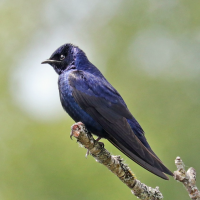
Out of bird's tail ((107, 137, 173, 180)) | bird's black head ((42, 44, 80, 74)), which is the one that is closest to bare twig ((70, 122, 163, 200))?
bird's tail ((107, 137, 173, 180))

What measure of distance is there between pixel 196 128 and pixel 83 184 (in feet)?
7.66

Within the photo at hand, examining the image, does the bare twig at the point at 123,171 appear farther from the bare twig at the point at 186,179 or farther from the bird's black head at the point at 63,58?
the bird's black head at the point at 63,58

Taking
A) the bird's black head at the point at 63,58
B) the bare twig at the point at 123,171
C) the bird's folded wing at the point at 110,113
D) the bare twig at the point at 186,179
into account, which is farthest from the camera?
the bird's black head at the point at 63,58

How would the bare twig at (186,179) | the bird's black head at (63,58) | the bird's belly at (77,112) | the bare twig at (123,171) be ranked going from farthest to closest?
1. the bird's black head at (63,58)
2. the bird's belly at (77,112)
3. the bare twig at (123,171)
4. the bare twig at (186,179)

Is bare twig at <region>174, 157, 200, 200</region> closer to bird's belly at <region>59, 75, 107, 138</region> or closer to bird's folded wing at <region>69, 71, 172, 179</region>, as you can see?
bird's folded wing at <region>69, 71, 172, 179</region>

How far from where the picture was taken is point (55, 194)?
6.82 meters

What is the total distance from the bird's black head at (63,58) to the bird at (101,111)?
0.28m

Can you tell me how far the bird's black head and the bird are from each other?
28cm

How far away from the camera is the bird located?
12.8 ft

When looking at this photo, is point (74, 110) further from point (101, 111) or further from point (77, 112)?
point (101, 111)

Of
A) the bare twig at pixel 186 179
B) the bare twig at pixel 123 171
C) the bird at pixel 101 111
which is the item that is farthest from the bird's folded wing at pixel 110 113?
the bare twig at pixel 186 179

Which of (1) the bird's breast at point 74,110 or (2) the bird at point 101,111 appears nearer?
(2) the bird at point 101,111

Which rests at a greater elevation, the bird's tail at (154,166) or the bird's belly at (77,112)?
the bird's belly at (77,112)

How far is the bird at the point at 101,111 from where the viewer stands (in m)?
3.91
